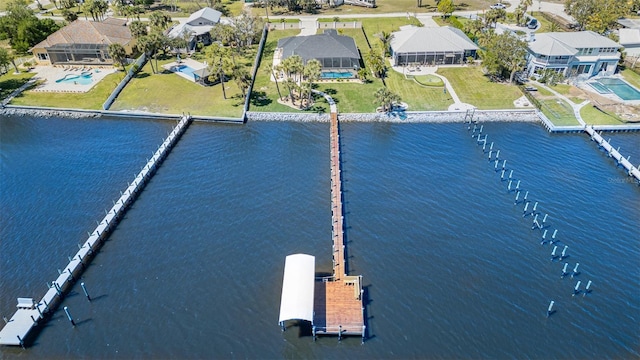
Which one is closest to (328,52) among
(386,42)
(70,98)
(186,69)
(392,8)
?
(386,42)

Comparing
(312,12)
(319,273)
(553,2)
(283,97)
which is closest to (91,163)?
(283,97)

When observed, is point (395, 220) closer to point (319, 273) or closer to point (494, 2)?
point (319, 273)

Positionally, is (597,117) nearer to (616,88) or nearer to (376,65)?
(616,88)

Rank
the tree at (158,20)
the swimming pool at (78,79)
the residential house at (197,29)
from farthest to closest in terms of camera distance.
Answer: the tree at (158,20), the residential house at (197,29), the swimming pool at (78,79)

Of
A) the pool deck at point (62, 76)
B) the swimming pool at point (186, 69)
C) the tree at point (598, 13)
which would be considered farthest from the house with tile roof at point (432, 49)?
the pool deck at point (62, 76)

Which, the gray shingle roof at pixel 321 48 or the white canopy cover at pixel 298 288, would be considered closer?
the white canopy cover at pixel 298 288

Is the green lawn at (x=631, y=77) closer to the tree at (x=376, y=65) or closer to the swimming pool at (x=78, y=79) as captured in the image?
the tree at (x=376, y=65)
